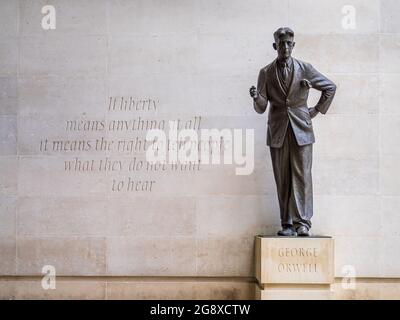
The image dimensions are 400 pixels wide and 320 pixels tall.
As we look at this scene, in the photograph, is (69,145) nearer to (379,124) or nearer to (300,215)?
(300,215)

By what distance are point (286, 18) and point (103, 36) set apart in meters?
2.73

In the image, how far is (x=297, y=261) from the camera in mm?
6992

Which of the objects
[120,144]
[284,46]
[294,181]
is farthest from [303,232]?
[120,144]

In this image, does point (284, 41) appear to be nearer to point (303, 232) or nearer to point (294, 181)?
point (294, 181)

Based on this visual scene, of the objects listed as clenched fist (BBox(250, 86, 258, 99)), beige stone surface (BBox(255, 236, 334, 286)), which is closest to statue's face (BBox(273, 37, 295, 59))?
clenched fist (BBox(250, 86, 258, 99))

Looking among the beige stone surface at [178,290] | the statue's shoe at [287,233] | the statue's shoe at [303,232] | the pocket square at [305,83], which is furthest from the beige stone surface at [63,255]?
the pocket square at [305,83]

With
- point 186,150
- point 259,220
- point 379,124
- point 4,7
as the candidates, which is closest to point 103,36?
point 4,7

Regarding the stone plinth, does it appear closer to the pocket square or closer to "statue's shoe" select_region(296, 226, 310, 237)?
"statue's shoe" select_region(296, 226, 310, 237)

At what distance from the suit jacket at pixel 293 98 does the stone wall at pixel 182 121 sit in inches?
33.3

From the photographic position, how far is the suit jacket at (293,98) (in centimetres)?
712

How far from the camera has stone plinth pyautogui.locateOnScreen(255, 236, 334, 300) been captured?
6969mm

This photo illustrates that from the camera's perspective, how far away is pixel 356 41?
810cm

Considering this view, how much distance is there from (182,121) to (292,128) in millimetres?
1743

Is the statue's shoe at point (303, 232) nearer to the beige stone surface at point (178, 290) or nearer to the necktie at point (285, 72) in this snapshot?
the beige stone surface at point (178, 290)
